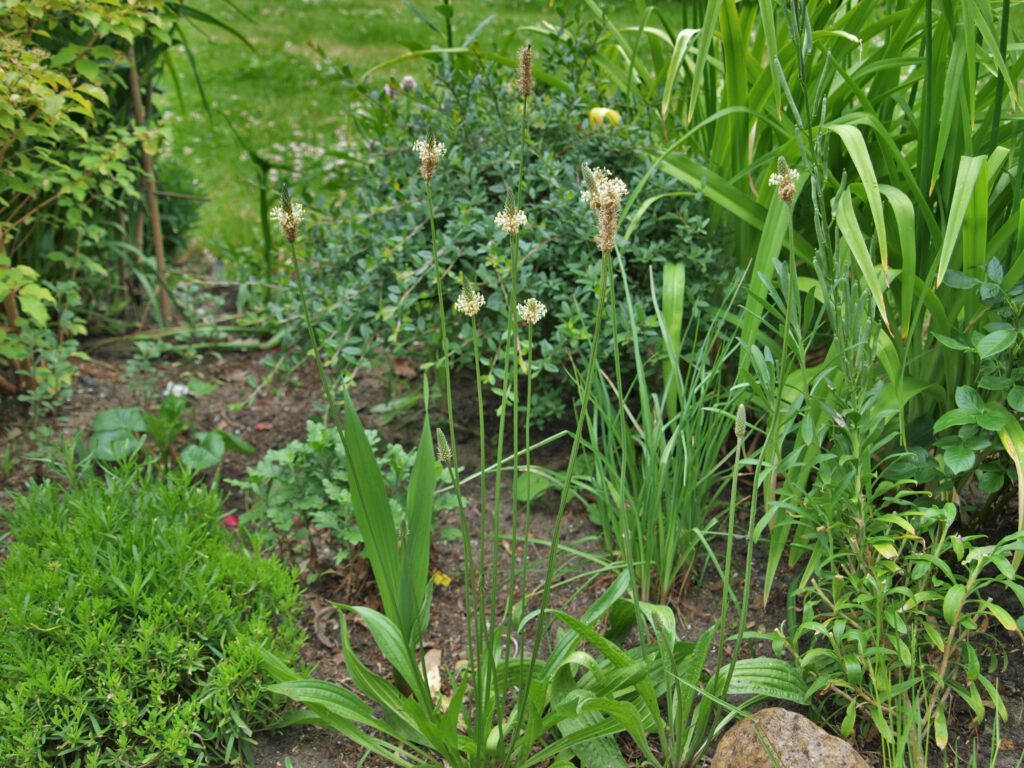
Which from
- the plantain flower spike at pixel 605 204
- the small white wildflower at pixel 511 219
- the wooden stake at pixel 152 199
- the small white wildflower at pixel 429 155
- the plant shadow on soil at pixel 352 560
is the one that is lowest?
the plant shadow on soil at pixel 352 560

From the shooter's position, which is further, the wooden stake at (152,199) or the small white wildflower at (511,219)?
the wooden stake at (152,199)

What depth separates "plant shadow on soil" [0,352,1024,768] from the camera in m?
2.01

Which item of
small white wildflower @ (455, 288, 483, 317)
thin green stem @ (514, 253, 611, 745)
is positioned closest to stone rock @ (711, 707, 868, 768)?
thin green stem @ (514, 253, 611, 745)

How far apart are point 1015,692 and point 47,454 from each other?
251 cm

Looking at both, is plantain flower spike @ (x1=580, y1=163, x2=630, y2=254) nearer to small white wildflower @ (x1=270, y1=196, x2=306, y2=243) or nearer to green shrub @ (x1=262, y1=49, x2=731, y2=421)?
small white wildflower @ (x1=270, y1=196, x2=306, y2=243)

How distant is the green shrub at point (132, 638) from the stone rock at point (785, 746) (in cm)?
91

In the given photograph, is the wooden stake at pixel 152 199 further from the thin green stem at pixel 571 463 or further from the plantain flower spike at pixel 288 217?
the thin green stem at pixel 571 463

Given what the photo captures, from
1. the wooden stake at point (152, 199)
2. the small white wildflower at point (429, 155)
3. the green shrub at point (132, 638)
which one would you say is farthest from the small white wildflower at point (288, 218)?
the wooden stake at point (152, 199)

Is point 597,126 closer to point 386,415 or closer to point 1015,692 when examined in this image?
point 386,415

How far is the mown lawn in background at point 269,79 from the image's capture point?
189 inches

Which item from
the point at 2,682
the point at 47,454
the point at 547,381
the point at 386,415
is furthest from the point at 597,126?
the point at 2,682

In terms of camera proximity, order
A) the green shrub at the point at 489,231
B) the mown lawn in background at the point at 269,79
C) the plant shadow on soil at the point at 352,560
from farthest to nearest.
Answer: the mown lawn in background at the point at 269,79 < the green shrub at the point at 489,231 < the plant shadow on soil at the point at 352,560

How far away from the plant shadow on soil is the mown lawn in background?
0.71m

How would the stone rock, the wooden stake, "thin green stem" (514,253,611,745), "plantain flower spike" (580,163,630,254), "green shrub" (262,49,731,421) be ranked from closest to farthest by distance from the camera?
1. "plantain flower spike" (580,163,630,254)
2. "thin green stem" (514,253,611,745)
3. the stone rock
4. "green shrub" (262,49,731,421)
5. the wooden stake
